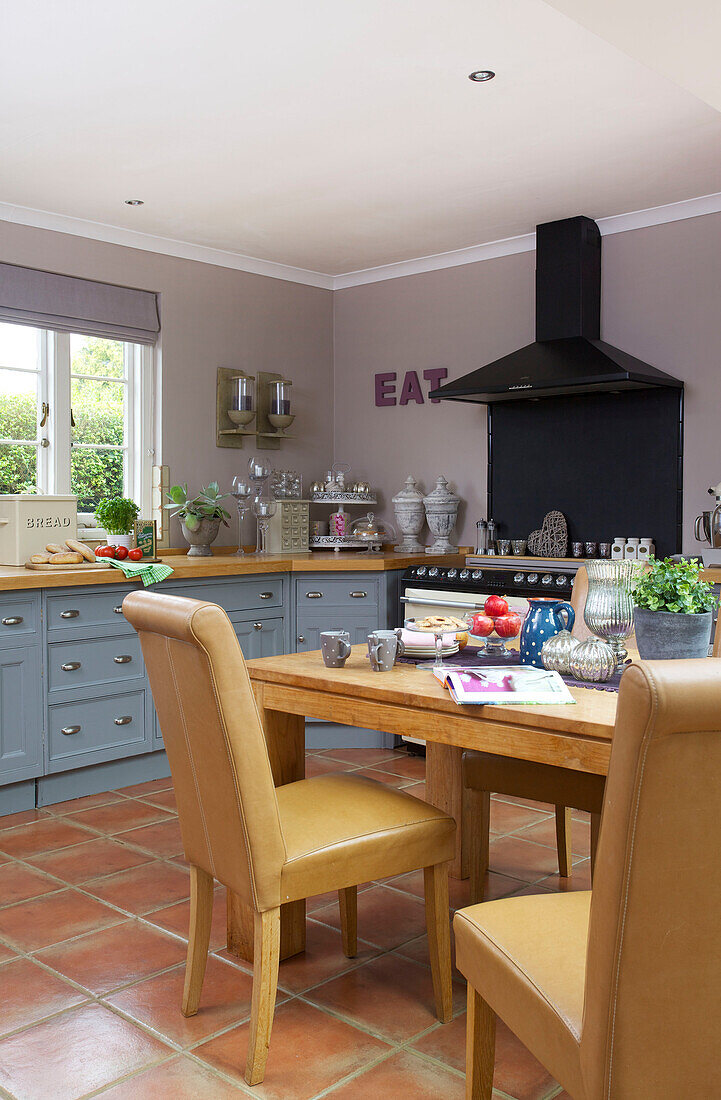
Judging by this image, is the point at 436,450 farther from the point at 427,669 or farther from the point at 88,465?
the point at 427,669

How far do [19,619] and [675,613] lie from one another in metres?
2.57

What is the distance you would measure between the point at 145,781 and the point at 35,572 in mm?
1077

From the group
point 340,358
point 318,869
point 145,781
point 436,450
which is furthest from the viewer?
point 340,358

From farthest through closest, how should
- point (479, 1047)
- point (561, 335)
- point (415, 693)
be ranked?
point (561, 335) → point (415, 693) → point (479, 1047)

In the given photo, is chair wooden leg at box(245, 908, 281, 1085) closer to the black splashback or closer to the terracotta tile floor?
the terracotta tile floor

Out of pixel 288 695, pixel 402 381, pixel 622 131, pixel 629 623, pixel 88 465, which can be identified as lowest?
pixel 288 695

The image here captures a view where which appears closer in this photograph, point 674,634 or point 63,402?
point 674,634

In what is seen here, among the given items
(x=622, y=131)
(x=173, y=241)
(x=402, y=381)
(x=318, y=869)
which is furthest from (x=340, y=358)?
(x=318, y=869)

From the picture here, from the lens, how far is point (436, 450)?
538 cm

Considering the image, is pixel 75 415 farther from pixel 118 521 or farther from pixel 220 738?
pixel 220 738

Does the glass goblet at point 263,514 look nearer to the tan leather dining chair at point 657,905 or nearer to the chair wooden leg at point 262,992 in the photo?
the chair wooden leg at point 262,992

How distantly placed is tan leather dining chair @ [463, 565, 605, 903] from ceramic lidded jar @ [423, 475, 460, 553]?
2.17 metres

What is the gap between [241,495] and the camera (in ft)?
16.6

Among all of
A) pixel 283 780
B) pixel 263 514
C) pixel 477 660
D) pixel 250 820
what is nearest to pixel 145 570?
pixel 263 514
